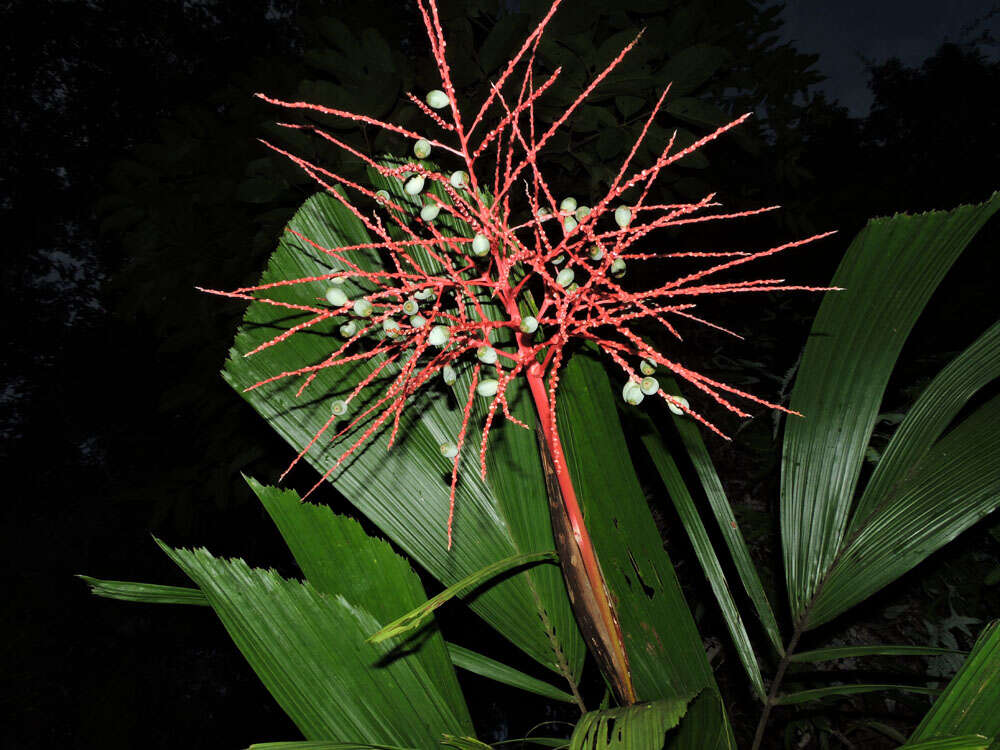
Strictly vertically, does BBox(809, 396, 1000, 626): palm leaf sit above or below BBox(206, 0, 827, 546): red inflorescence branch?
below

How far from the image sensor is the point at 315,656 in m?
0.46

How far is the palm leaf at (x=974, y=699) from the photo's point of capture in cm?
40

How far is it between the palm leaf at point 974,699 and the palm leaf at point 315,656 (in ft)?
1.32

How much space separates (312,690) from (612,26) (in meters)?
1.12

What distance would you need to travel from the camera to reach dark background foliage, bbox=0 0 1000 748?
98cm

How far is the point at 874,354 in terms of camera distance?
0.61 m

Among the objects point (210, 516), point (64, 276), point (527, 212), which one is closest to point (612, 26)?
point (527, 212)

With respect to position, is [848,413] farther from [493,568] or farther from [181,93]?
[181,93]

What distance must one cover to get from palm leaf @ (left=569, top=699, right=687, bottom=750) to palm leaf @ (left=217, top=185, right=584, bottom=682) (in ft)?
0.64

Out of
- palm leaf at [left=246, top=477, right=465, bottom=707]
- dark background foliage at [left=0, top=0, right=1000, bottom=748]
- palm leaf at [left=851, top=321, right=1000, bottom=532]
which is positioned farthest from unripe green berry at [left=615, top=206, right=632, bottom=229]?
dark background foliage at [left=0, top=0, right=1000, bottom=748]

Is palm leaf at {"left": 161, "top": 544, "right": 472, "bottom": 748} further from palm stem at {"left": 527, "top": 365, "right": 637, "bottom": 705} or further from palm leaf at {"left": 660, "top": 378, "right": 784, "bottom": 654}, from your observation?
palm leaf at {"left": 660, "top": 378, "right": 784, "bottom": 654}

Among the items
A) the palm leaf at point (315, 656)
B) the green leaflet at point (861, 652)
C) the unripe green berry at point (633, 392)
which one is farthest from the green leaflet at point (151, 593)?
the green leaflet at point (861, 652)

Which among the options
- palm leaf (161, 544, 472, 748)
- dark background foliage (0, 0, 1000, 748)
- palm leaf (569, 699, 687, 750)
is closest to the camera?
palm leaf (569, 699, 687, 750)

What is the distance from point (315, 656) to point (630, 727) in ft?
0.88
